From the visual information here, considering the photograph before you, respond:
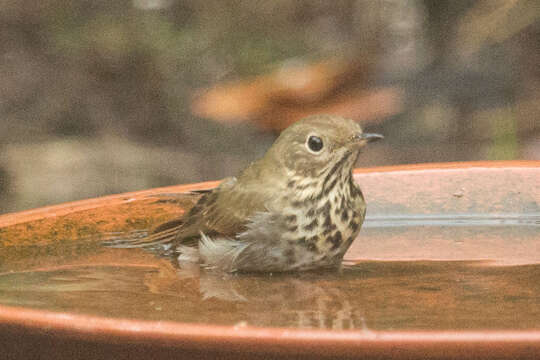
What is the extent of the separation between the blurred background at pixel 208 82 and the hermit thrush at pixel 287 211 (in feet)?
8.45

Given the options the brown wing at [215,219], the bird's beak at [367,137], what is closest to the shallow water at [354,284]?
the brown wing at [215,219]

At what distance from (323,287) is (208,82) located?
4.58 meters

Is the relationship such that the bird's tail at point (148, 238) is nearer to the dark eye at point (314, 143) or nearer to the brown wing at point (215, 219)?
the brown wing at point (215, 219)

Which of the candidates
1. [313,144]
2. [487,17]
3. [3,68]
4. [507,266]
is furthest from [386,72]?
[507,266]

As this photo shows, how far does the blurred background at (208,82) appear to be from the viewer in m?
5.71

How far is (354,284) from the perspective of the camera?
2.18 metres

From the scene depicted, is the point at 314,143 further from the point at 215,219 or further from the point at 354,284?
the point at 354,284

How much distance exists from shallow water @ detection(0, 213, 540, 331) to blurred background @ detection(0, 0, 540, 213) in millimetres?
2822

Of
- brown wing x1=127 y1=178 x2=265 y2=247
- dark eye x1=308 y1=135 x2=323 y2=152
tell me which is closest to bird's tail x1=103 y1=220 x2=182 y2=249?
brown wing x1=127 y1=178 x2=265 y2=247

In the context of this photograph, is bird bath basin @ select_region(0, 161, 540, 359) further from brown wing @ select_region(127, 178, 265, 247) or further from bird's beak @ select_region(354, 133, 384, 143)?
bird's beak @ select_region(354, 133, 384, 143)

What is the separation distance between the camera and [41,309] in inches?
61.1

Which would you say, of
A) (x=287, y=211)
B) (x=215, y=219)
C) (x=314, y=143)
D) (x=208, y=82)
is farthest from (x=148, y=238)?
(x=208, y=82)

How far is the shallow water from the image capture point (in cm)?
164

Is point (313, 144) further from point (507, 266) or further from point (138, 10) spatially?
point (138, 10)
